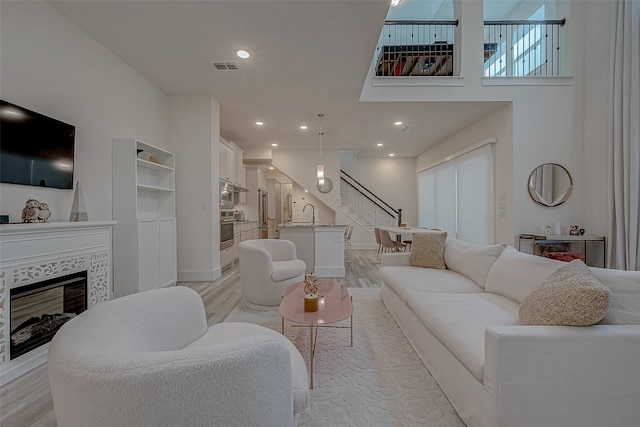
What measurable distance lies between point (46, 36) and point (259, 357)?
3.61 m

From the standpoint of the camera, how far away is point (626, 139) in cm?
399

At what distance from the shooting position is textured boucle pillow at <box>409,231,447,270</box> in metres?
3.43

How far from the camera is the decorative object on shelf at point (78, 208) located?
2775 mm

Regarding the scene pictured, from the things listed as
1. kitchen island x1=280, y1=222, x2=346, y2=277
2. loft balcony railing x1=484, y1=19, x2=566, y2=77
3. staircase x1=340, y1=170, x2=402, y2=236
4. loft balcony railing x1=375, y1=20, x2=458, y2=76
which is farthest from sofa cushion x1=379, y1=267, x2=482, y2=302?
staircase x1=340, y1=170, x2=402, y2=236

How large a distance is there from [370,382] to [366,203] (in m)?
7.85

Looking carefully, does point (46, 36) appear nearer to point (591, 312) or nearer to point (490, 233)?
point (591, 312)

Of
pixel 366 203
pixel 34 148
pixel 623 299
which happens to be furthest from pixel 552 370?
pixel 366 203

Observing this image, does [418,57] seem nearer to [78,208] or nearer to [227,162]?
[227,162]

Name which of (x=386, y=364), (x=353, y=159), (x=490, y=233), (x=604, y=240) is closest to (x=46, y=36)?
(x=386, y=364)

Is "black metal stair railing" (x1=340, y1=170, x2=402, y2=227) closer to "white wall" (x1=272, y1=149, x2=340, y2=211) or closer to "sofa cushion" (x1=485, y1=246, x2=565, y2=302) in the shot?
"white wall" (x1=272, y1=149, x2=340, y2=211)

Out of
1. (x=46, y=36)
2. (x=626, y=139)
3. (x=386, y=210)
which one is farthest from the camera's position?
(x=386, y=210)

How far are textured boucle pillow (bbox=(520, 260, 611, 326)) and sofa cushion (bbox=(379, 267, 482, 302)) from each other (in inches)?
41.8

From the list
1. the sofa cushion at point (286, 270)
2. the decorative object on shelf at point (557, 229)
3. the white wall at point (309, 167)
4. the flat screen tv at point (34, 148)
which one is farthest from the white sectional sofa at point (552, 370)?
the white wall at point (309, 167)

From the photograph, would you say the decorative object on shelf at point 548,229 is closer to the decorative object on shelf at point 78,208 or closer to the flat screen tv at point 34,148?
the decorative object on shelf at point 78,208
